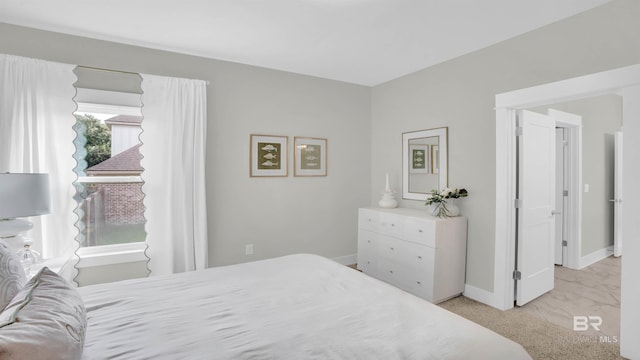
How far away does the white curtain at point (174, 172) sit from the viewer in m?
3.26

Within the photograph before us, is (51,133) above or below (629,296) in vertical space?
above

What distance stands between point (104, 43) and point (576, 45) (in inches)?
163

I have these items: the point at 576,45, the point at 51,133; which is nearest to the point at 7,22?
the point at 51,133

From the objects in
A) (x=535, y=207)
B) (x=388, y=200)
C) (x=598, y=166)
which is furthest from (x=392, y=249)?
(x=598, y=166)

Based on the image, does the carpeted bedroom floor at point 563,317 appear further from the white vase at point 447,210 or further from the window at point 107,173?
the window at point 107,173

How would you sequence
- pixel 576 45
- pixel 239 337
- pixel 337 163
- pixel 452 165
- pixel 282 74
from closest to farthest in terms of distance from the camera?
1. pixel 239 337
2. pixel 576 45
3. pixel 452 165
4. pixel 282 74
5. pixel 337 163

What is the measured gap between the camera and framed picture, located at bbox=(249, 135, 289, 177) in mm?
3922

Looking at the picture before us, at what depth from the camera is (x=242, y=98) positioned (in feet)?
12.6

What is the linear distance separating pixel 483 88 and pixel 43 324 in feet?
12.0

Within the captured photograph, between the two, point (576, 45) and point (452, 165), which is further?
point (452, 165)

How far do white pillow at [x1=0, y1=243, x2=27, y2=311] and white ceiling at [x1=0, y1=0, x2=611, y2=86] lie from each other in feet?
6.32

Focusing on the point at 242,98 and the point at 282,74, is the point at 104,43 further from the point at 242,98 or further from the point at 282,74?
the point at 282,74

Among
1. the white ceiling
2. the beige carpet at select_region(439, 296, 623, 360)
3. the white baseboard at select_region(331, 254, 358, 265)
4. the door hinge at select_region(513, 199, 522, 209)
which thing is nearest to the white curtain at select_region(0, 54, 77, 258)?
the white ceiling

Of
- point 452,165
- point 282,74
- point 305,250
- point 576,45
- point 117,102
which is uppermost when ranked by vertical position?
point 282,74
